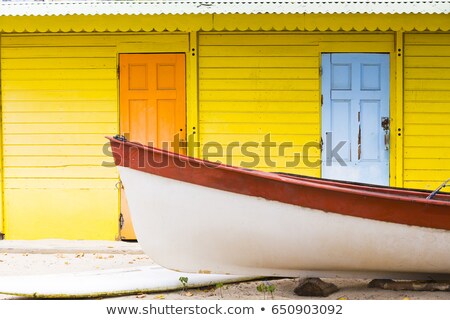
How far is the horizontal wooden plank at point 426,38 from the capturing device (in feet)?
28.8

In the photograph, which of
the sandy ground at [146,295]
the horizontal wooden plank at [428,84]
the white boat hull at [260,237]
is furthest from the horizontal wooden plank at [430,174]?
the white boat hull at [260,237]

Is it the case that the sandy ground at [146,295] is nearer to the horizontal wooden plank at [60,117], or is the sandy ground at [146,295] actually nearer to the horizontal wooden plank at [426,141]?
the horizontal wooden plank at [60,117]

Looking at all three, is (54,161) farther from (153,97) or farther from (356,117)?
(356,117)

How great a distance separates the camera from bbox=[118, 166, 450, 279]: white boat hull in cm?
597

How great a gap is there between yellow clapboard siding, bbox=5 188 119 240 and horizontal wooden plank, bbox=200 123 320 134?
54.4 inches

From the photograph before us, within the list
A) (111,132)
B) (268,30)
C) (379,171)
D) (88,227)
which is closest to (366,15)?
(268,30)

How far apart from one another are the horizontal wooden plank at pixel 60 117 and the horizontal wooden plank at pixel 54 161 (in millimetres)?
430

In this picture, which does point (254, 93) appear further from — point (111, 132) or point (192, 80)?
point (111, 132)

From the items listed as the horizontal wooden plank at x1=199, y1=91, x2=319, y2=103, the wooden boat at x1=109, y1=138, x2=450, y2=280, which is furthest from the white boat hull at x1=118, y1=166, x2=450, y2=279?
the horizontal wooden plank at x1=199, y1=91, x2=319, y2=103

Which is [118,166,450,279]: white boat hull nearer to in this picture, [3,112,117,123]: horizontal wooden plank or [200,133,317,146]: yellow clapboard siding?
[200,133,317,146]: yellow clapboard siding

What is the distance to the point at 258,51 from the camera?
349 inches

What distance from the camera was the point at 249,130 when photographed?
8.90 meters

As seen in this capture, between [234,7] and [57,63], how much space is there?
235cm

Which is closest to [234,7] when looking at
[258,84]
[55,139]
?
[258,84]
